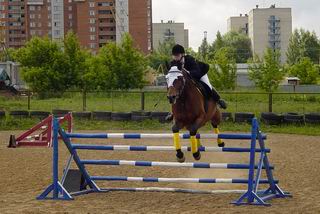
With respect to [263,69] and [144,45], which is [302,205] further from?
[144,45]

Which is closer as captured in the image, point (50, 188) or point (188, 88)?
point (188, 88)

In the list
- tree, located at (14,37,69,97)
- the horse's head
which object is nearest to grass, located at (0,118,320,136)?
tree, located at (14,37,69,97)

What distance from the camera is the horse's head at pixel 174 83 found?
9.33m

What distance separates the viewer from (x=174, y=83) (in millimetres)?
9430

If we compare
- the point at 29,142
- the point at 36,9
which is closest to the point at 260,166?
the point at 29,142

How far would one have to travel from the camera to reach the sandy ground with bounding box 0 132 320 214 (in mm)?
9344

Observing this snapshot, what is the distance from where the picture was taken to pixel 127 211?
359 inches

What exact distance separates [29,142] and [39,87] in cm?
2597

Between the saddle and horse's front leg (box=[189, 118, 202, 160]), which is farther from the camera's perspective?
the saddle

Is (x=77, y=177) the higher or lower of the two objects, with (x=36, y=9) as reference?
lower

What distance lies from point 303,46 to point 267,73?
76763mm

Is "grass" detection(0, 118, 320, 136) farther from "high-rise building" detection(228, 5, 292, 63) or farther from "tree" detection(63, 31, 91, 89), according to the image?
"high-rise building" detection(228, 5, 292, 63)

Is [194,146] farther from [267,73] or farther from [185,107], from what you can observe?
[267,73]

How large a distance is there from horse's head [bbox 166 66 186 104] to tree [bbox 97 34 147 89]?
36.8 m
